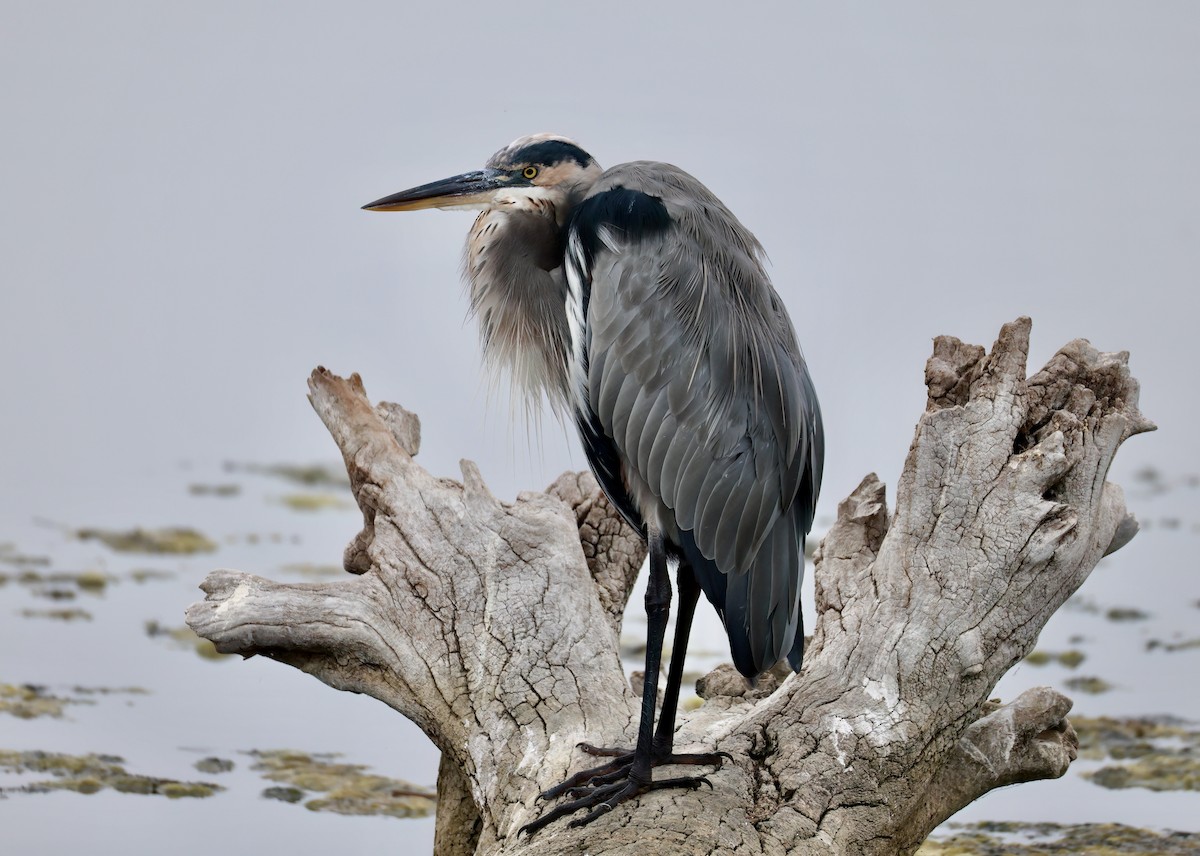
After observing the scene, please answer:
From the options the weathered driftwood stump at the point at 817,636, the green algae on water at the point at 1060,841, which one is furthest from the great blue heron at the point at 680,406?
the green algae on water at the point at 1060,841

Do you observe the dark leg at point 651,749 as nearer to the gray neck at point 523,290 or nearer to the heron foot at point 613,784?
the heron foot at point 613,784

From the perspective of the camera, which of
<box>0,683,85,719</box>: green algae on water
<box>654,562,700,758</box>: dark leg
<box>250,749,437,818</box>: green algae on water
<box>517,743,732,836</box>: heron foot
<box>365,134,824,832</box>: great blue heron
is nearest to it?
<box>517,743,732,836</box>: heron foot

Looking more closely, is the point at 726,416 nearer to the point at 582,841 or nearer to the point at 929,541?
the point at 929,541

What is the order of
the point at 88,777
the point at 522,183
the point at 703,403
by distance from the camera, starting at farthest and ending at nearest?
the point at 88,777 < the point at 522,183 < the point at 703,403

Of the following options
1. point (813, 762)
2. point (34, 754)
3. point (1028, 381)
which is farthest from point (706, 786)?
point (34, 754)

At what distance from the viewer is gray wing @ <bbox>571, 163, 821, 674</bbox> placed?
3109mm

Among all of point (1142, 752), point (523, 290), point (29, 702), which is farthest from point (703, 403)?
point (29, 702)

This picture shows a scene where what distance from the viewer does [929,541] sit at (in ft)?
11.0

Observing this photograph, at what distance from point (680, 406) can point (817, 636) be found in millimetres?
826

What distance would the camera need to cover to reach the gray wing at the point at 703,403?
3109 millimetres

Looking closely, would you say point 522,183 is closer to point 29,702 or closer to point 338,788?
point 338,788

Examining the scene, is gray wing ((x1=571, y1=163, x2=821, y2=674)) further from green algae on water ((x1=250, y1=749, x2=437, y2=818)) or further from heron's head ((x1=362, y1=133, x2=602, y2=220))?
green algae on water ((x1=250, y1=749, x2=437, y2=818))

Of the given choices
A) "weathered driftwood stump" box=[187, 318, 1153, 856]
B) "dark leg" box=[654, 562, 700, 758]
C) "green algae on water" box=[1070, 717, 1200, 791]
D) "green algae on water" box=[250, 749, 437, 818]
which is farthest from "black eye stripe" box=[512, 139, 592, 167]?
"green algae on water" box=[1070, 717, 1200, 791]

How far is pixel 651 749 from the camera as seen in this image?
306cm
